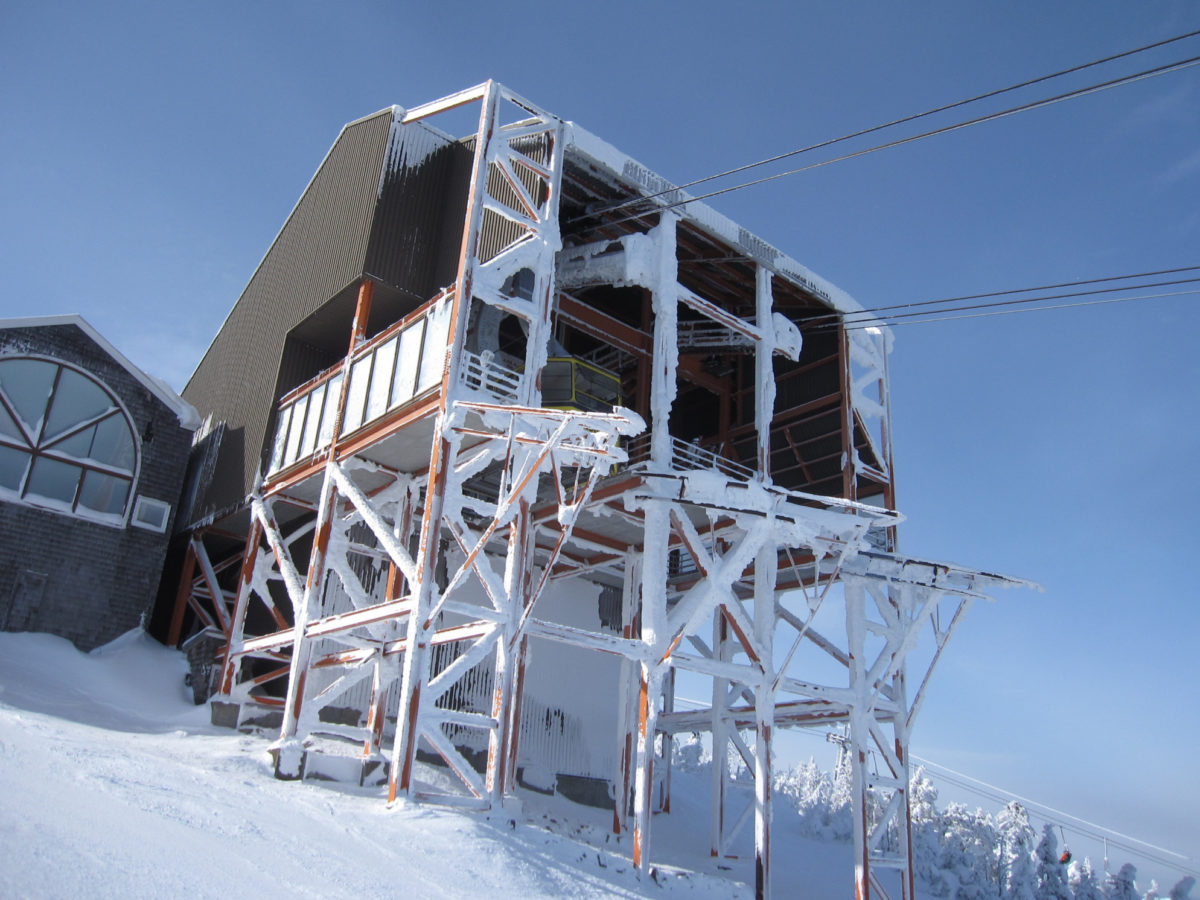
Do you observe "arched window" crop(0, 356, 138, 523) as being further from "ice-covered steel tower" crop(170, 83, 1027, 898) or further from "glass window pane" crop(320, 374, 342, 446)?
"glass window pane" crop(320, 374, 342, 446)

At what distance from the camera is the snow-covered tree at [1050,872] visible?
3984 cm

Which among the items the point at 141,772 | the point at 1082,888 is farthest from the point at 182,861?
the point at 1082,888

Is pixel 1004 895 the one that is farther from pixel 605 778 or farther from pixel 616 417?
pixel 616 417

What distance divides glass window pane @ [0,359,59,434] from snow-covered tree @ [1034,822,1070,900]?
1594 inches

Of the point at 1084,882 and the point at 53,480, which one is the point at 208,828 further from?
the point at 1084,882

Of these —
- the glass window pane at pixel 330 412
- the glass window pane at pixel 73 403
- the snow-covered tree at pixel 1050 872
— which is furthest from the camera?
the snow-covered tree at pixel 1050 872

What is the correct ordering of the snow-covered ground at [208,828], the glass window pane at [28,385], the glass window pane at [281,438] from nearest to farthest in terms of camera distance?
Answer: the snow-covered ground at [208,828] → the glass window pane at [281,438] → the glass window pane at [28,385]

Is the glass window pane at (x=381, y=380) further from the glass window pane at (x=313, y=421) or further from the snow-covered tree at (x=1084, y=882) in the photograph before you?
the snow-covered tree at (x=1084, y=882)

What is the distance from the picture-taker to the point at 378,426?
63.2 ft

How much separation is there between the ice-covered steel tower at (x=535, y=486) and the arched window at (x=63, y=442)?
257cm

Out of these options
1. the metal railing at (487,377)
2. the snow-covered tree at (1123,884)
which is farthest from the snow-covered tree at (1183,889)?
the metal railing at (487,377)

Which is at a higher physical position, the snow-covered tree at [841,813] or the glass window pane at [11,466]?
the glass window pane at [11,466]

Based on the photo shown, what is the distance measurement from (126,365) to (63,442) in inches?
105

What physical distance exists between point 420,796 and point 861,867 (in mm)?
10080
